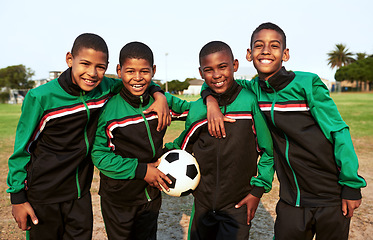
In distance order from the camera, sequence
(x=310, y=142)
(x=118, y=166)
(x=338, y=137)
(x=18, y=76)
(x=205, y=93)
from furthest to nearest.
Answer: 1. (x=18, y=76)
2. (x=205, y=93)
3. (x=118, y=166)
4. (x=310, y=142)
5. (x=338, y=137)

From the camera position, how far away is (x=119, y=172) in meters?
2.51

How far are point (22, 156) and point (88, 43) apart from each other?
1.18 m

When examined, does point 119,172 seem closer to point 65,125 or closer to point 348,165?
point 65,125

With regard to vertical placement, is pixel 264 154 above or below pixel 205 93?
below

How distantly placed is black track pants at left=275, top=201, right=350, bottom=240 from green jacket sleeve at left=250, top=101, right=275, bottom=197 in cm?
26

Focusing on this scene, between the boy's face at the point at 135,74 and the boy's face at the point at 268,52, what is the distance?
1053mm

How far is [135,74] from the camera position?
2635mm

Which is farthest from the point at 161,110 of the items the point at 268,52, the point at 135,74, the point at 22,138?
the point at 22,138

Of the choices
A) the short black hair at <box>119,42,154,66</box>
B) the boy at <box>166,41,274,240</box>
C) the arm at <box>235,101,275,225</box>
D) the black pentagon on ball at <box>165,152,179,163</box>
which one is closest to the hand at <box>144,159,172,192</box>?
the black pentagon on ball at <box>165,152,179,163</box>

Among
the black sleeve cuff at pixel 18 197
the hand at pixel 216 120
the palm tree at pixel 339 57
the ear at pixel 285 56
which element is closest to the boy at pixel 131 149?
the hand at pixel 216 120

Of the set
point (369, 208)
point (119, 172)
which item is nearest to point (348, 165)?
point (119, 172)

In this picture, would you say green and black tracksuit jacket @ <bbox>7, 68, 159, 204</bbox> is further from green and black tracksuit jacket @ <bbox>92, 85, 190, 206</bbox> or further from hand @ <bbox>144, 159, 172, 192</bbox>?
hand @ <bbox>144, 159, 172, 192</bbox>

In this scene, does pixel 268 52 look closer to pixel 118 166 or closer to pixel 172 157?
pixel 172 157

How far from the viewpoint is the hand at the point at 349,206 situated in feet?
6.93
